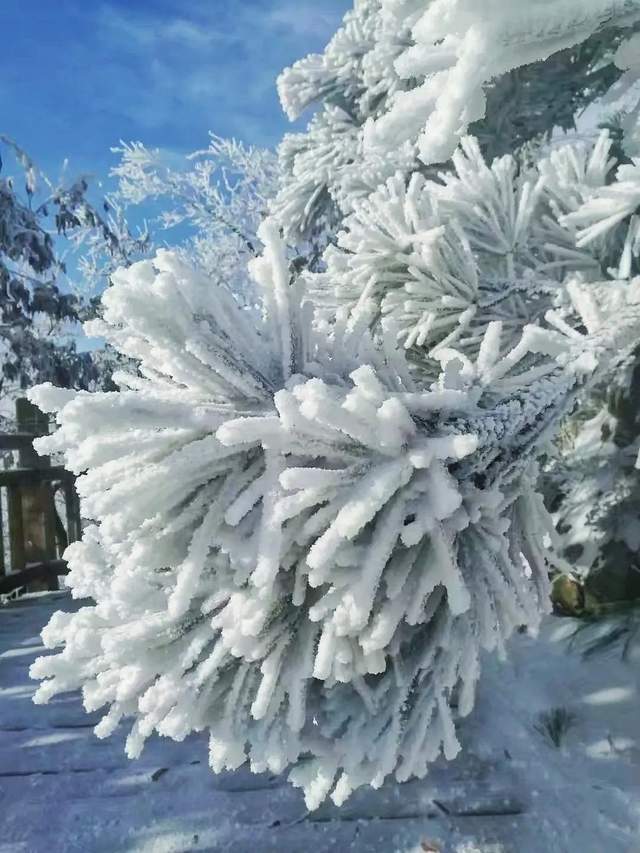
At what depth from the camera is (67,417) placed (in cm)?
87

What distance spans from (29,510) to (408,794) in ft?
16.0

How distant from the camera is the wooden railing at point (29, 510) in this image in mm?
5844

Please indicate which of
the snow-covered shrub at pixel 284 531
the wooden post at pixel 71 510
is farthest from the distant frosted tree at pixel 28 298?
the snow-covered shrub at pixel 284 531

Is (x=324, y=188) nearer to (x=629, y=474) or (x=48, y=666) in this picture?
(x=629, y=474)

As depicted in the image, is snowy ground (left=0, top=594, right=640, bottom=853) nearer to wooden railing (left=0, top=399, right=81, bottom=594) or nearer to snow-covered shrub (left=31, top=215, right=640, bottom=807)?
snow-covered shrub (left=31, top=215, right=640, bottom=807)

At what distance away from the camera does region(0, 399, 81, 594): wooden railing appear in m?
5.84

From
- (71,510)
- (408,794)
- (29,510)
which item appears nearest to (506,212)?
(408,794)

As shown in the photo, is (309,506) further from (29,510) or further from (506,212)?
Answer: (29,510)

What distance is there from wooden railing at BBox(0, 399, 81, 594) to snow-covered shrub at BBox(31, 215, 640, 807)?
5190 mm

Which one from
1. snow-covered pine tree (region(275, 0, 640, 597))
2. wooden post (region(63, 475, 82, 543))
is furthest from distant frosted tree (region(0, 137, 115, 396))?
snow-covered pine tree (region(275, 0, 640, 597))

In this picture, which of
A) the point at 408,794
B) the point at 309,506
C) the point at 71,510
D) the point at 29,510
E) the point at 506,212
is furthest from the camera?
the point at 71,510

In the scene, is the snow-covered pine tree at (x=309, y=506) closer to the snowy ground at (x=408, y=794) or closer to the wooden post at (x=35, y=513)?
the snowy ground at (x=408, y=794)

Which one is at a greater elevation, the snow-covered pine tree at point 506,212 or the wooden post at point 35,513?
the snow-covered pine tree at point 506,212

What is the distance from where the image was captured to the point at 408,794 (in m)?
2.22
